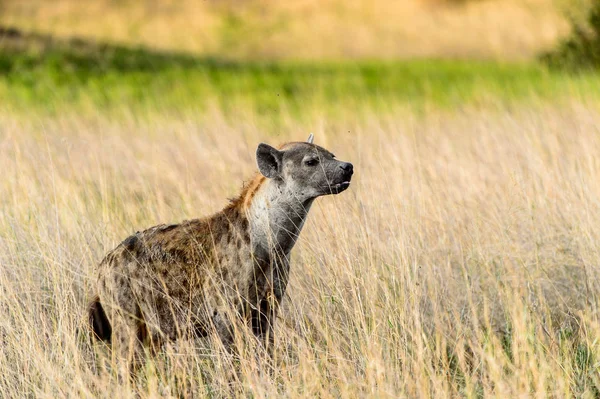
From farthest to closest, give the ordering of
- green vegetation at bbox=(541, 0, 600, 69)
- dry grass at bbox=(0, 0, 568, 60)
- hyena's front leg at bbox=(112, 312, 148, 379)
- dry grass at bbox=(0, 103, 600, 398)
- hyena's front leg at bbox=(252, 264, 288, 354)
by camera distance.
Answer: dry grass at bbox=(0, 0, 568, 60), green vegetation at bbox=(541, 0, 600, 69), hyena's front leg at bbox=(252, 264, 288, 354), hyena's front leg at bbox=(112, 312, 148, 379), dry grass at bbox=(0, 103, 600, 398)

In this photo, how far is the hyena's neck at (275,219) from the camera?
524cm

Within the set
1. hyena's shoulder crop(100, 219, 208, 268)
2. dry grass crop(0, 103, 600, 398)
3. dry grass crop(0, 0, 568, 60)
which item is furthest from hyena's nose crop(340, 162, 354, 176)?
dry grass crop(0, 0, 568, 60)

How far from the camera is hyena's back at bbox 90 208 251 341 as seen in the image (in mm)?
5125

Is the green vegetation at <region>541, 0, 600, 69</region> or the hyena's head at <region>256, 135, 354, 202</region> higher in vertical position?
the green vegetation at <region>541, 0, 600, 69</region>

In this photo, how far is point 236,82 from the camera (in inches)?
826

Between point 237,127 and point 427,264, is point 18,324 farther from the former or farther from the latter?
point 237,127

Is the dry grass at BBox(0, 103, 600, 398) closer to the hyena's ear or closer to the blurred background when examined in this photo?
the hyena's ear

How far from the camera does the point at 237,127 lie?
40.6 ft

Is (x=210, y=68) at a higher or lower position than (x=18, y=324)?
higher

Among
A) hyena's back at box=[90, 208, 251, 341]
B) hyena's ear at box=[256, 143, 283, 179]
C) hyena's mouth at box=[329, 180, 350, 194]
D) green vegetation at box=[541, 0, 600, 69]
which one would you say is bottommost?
hyena's back at box=[90, 208, 251, 341]

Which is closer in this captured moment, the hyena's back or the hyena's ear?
the hyena's back

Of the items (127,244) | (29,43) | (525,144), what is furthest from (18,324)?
(29,43)

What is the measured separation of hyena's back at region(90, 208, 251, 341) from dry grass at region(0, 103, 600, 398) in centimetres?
21

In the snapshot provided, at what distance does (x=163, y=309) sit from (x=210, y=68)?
19.2 metres
